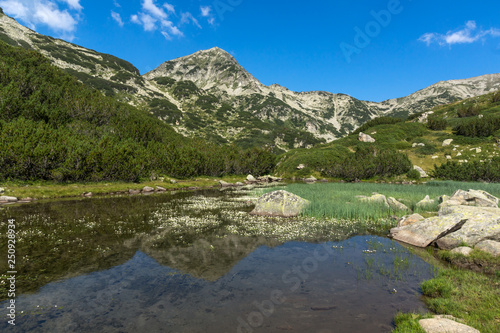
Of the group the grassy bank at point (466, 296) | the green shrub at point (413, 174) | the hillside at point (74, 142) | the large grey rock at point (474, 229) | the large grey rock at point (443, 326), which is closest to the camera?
the large grey rock at point (443, 326)

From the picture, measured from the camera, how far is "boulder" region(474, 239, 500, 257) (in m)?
14.2

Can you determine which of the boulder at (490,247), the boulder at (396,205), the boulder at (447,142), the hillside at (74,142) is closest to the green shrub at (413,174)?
the boulder at (447,142)

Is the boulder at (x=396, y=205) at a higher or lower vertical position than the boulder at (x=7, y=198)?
higher

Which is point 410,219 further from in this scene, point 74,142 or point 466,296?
point 74,142

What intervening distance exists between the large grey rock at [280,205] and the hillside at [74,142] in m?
46.5

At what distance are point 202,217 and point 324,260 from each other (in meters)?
16.5

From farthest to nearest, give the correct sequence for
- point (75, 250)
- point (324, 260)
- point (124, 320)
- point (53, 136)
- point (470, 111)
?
point (470, 111) → point (53, 136) → point (75, 250) → point (324, 260) → point (124, 320)

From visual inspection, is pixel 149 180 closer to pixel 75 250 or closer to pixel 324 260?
pixel 75 250

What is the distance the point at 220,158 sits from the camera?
99.6 m

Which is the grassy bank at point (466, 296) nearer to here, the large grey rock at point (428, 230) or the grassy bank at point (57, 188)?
the large grey rock at point (428, 230)

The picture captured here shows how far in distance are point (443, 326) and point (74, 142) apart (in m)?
74.3

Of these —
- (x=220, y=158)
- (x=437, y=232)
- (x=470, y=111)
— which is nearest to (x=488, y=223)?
(x=437, y=232)

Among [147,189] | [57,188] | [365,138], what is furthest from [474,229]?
[365,138]

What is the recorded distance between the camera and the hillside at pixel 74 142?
5112 centimetres
